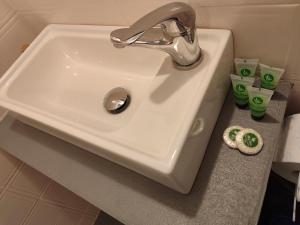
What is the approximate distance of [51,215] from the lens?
1098 mm

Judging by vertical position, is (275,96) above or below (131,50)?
below

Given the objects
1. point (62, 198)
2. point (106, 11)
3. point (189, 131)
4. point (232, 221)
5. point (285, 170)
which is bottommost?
point (62, 198)

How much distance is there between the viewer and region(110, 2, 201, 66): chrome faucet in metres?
0.46

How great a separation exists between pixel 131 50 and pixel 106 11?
0.12 meters

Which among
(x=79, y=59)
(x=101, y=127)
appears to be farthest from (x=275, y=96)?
(x=79, y=59)

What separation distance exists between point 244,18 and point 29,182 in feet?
2.90

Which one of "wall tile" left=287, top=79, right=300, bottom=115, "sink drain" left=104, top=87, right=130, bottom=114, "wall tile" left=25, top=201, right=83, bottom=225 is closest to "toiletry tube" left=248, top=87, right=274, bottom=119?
"wall tile" left=287, top=79, right=300, bottom=115

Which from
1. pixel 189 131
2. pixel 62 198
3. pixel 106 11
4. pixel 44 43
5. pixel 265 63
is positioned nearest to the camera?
pixel 189 131

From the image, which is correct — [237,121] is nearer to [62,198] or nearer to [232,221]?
[232,221]

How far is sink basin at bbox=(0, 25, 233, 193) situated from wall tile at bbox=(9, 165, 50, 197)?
350 millimetres

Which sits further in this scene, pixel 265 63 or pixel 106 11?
pixel 106 11

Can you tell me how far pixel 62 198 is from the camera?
1.13 metres

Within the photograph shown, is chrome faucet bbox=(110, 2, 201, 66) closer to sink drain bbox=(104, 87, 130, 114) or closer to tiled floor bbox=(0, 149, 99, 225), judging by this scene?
sink drain bbox=(104, 87, 130, 114)

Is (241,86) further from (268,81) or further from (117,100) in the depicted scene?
(117,100)
